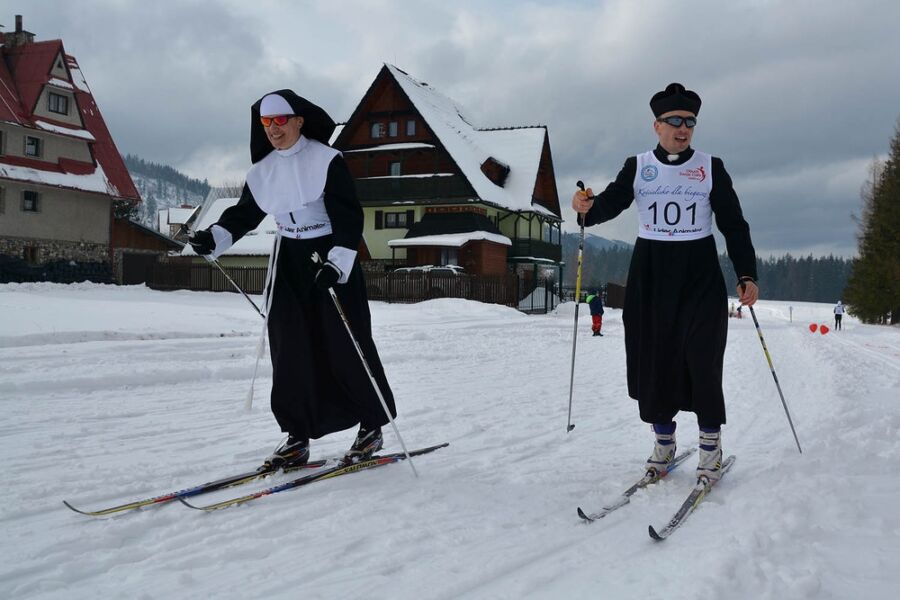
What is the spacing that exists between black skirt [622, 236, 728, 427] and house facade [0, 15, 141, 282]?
2849 cm

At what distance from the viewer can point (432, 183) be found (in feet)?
108

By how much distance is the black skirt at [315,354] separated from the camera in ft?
13.3

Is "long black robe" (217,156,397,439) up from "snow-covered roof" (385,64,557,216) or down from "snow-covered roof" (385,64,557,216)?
down

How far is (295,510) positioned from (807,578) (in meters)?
2.08

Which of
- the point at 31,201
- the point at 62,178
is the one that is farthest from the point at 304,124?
the point at 31,201

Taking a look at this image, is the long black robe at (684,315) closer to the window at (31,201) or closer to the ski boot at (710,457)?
the ski boot at (710,457)

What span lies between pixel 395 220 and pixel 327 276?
1233 inches

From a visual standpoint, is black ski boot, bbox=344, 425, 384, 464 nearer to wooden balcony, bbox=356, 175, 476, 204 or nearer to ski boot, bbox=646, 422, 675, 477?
ski boot, bbox=646, 422, 675, 477

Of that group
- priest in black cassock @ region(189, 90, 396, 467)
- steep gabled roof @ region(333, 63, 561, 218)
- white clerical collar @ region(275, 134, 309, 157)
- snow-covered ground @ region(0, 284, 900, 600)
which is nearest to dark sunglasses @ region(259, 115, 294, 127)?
priest in black cassock @ region(189, 90, 396, 467)

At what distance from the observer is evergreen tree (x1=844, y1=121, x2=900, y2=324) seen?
32875 mm

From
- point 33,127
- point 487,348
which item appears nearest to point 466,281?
point 487,348

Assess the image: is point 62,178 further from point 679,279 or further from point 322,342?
point 679,279

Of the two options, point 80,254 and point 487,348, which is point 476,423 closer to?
point 487,348

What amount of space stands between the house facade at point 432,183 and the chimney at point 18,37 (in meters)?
13.7
